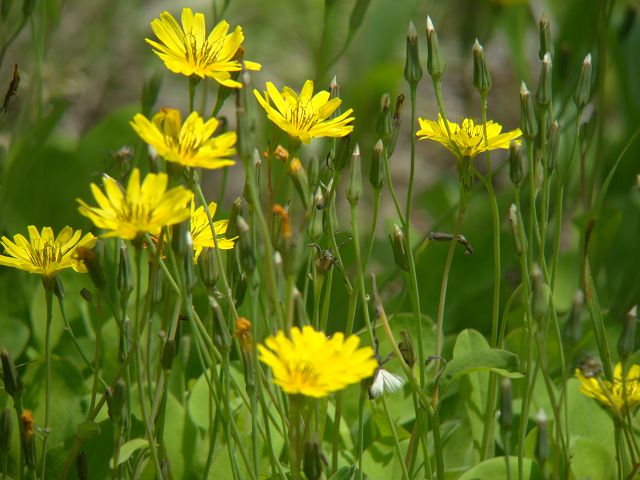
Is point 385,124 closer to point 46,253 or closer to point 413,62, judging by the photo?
point 413,62

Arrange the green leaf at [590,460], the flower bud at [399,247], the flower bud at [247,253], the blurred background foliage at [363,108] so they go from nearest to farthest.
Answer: the flower bud at [247,253]
the flower bud at [399,247]
the green leaf at [590,460]
the blurred background foliage at [363,108]

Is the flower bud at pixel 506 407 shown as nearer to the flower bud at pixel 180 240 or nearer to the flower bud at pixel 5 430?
the flower bud at pixel 180 240

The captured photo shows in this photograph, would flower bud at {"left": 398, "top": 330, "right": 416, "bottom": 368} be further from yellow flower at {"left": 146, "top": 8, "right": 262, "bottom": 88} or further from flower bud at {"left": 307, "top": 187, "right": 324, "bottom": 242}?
yellow flower at {"left": 146, "top": 8, "right": 262, "bottom": 88}

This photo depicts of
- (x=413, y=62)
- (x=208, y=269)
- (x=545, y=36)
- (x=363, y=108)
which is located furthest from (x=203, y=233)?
(x=363, y=108)

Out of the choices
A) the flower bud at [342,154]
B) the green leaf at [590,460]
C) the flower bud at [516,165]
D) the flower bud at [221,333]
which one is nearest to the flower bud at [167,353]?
the flower bud at [221,333]

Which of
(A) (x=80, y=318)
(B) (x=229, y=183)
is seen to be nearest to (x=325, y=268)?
(A) (x=80, y=318)

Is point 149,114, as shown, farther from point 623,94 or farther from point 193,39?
point 623,94
